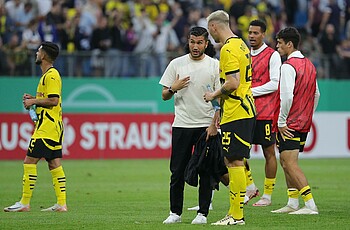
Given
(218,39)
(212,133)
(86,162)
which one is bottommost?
(86,162)

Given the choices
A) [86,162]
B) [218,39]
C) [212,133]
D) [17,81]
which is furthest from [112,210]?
[17,81]

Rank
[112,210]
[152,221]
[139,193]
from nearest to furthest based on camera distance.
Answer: [152,221], [112,210], [139,193]

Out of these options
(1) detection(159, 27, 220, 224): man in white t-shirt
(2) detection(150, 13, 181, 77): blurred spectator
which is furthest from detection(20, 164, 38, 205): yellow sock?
(2) detection(150, 13, 181, 77): blurred spectator

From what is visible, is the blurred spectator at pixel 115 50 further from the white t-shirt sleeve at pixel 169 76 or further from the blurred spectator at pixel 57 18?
the white t-shirt sleeve at pixel 169 76

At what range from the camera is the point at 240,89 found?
35.9 feet

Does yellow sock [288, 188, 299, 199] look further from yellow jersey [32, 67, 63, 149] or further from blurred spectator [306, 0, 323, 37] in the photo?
blurred spectator [306, 0, 323, 37]

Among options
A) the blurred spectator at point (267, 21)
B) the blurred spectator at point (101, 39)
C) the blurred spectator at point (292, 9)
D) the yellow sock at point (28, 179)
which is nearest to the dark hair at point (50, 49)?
the yellow sock at point (28, 179)

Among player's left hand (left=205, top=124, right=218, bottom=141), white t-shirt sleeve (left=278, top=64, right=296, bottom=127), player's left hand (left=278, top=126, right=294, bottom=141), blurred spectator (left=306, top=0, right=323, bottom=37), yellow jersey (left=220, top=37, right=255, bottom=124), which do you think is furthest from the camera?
blurred spectator (left=306, top=0, right=323, bottom=37)

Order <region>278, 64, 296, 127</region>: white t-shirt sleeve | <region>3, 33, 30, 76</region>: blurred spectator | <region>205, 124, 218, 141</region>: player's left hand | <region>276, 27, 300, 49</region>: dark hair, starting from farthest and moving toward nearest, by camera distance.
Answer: <region>3, 33, 30, 76</region>: blurred spectator
<region>276, 27, 300, 49</region>: dark hair
<region>278, 64, 296, 127</region>: white t-shirt sleeve
<region>205, 124, 218, 141</region>: player's left hand

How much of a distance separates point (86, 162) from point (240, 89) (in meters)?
12.7

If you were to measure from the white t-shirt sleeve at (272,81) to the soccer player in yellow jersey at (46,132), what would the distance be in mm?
3114

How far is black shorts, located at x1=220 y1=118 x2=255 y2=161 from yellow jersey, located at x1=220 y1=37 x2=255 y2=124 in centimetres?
7

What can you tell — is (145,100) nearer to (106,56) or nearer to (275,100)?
(106,56)

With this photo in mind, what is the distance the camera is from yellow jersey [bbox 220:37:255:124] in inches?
424
